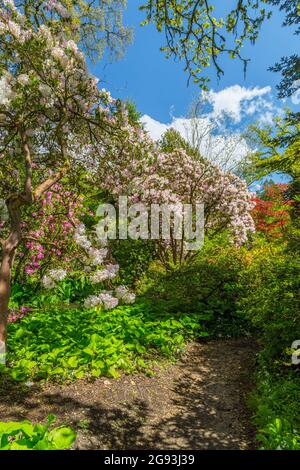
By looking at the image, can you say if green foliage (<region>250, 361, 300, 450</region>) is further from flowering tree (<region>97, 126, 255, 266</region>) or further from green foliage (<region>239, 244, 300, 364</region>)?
flowering tree (<region>97, 126, 255, 266</region>)

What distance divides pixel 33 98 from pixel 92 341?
3.23 m

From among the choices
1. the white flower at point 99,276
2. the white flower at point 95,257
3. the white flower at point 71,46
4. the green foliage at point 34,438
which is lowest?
the green foliage at point 34,438

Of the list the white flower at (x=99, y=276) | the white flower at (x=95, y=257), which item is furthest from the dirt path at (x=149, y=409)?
the white flower at (x=95, y=257)

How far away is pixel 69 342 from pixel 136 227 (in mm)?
5699

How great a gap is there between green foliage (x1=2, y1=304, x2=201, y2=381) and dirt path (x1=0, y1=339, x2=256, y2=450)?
→ 239 millimetres

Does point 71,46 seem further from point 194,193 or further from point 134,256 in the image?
point 134,256

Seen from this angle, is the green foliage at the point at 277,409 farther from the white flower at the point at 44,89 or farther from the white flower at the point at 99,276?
the white flower at the point at 44,89

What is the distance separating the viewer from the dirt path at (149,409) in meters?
3.96

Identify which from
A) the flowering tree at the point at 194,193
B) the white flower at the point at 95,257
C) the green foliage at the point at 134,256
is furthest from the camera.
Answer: the green foliage at the point at 134,256

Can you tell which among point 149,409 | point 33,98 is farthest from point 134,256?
point 33,98

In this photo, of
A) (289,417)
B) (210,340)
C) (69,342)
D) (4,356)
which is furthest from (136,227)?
(289,417)

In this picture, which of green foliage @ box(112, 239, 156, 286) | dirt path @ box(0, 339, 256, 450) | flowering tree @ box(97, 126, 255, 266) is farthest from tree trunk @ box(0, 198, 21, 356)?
green foliage @ box(112, 239, 156, 286)

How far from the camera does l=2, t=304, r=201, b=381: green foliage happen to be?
4.89 meters

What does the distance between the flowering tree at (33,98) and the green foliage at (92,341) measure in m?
0.59
